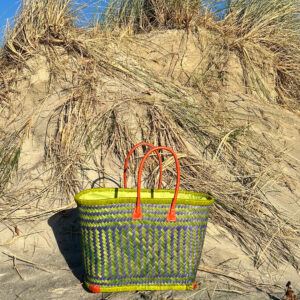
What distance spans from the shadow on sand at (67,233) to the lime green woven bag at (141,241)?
19.0 inches

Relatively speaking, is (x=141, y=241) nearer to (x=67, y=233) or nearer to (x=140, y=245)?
(x=140, y=245)

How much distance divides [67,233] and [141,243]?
880 mm

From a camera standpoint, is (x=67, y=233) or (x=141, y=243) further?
(x=67, y=233)

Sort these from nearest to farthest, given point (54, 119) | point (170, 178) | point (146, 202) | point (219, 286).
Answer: point (146, 202), point (219, 286), point (170, 178), point (54, 119)

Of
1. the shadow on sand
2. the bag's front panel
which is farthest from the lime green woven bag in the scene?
the shadow on sand

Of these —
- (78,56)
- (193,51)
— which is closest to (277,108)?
(193,51)

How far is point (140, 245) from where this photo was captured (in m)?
2.11

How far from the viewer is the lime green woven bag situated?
207 centimetres

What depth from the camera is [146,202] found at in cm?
207

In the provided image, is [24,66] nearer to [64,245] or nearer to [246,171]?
[64,245]

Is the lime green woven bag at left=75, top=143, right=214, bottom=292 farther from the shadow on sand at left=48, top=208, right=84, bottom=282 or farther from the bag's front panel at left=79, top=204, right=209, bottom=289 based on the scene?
the shadow on sand at left=48, top=208, right=84, bottom=282

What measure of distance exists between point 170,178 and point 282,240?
35.2 inches

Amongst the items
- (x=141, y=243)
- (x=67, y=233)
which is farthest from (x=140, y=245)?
(x=67, y=233)

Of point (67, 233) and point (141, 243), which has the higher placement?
point (141, 243)
